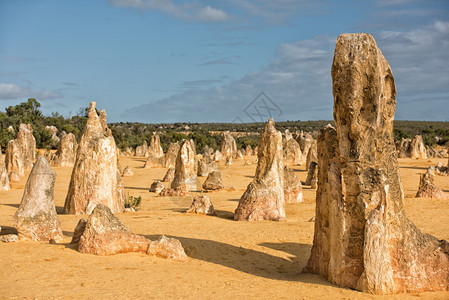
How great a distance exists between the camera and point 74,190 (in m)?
12.4

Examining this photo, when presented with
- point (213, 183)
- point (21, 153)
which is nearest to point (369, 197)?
point (213, 183)

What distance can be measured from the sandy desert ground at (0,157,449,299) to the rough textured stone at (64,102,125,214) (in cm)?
62

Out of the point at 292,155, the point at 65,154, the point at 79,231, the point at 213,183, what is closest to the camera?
the point at 79,231

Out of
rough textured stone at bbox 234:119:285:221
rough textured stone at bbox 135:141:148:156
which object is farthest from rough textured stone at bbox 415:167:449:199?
rough textured stone at bbox 135:141:148:156

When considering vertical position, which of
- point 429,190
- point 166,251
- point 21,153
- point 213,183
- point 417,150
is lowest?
point 166,251

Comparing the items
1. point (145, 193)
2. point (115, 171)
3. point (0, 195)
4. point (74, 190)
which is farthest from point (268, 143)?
point (0, 195)

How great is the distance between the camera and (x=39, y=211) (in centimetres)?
848

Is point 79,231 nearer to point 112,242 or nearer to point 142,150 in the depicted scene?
point 112,242

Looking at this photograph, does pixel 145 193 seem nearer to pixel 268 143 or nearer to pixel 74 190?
pixel 74 190

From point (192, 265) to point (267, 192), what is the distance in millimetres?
4827

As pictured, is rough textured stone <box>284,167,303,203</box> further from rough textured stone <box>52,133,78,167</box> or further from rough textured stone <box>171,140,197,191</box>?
rough textured stone <box>52,133,78,167</box>

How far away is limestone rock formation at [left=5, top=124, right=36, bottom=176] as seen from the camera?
24250 millimetres

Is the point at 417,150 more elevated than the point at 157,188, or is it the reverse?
the point at 417,150

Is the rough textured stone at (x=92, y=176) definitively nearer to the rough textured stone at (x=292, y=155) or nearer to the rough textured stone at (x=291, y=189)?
the rough textured stone at (x=291, y=189)
